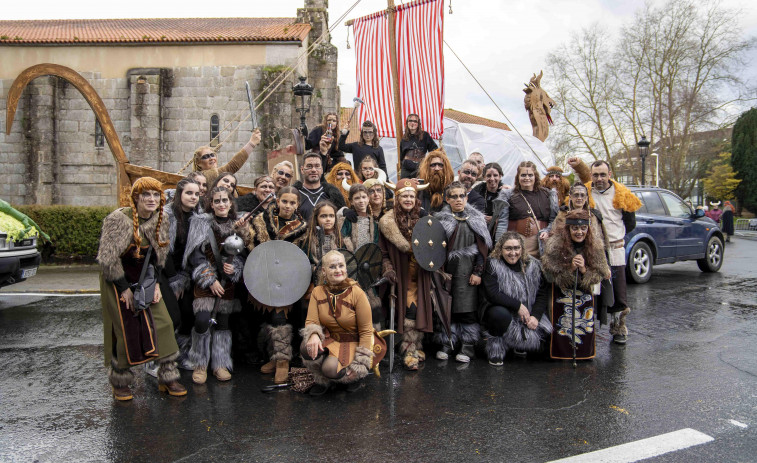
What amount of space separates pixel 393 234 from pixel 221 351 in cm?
183

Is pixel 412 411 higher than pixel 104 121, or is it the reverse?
pixel 104 121

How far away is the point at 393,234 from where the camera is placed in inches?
195

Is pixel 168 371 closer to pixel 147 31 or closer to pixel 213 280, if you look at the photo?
pixel 213 280

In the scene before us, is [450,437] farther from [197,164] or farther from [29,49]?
[29,49]

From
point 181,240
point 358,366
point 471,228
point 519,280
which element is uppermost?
point 471,228

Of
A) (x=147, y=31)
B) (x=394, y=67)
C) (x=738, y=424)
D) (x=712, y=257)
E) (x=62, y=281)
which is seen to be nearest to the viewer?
(x=738, y=424)

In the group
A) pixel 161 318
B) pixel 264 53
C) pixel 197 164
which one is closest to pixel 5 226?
pixel 197 164

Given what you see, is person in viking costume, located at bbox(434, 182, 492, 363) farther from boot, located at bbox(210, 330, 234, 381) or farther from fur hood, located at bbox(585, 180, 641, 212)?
boot, located at bbox(210, 330, 234, 381)

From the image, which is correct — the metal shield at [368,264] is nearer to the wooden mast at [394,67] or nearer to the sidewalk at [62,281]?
the wooden mast at [394,67]

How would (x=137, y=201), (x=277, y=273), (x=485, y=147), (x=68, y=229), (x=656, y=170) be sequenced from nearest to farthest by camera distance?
(x=137, y=201) < (x=277, y=273) < (x=68, y=229) < (x=485, y=147) < (x=656, y=170)

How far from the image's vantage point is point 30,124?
2081 cm

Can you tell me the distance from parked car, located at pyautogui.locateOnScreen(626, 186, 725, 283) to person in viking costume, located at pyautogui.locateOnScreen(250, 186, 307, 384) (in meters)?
7.04

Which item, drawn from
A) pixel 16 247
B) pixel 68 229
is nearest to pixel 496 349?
pixel 16 247

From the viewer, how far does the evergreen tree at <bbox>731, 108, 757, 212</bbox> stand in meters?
38.4
